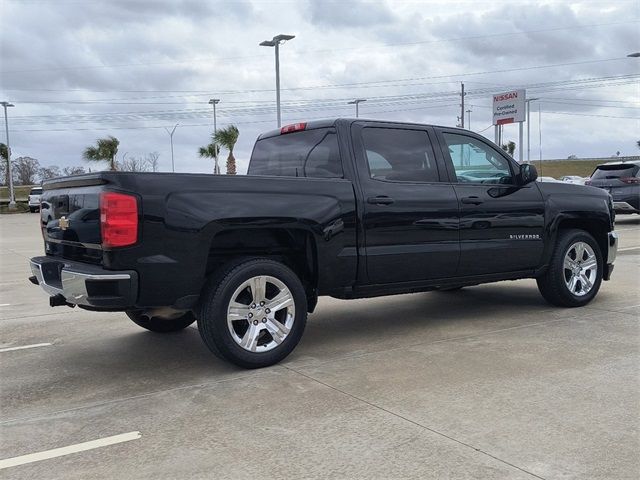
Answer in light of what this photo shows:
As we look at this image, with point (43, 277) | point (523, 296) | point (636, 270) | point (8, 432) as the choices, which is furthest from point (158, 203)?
point (636, 270)

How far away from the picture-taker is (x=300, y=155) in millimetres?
5730

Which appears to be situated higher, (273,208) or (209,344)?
(273,208)

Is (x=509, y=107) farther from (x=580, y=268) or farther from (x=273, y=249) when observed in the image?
(x=273, y=249)

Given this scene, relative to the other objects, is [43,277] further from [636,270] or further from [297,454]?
[636,270]

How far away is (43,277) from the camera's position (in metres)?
4.91

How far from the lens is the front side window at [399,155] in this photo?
549 cm

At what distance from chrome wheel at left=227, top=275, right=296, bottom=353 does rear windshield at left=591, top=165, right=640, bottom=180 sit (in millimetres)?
16060

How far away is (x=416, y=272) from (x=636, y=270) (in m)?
5.72

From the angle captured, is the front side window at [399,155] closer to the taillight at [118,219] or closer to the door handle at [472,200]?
the door handle at [472,200]

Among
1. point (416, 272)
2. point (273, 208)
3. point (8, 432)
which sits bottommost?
point (8, 432)

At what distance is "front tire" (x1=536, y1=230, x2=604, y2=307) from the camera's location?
21.9ft

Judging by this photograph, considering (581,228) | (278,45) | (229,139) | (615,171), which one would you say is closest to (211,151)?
(229,139)

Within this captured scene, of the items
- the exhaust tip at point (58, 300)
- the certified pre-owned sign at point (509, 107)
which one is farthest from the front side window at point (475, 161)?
the certified pre-owned sign at point (509, 107)

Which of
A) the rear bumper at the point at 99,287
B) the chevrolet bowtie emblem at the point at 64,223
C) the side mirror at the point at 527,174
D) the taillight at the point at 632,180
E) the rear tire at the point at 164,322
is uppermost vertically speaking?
the side mirror at the point at 527,174
